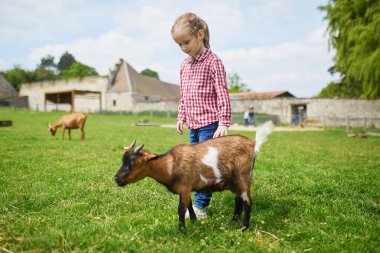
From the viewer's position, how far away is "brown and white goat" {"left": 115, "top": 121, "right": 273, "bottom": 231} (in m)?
3.46

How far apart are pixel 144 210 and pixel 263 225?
1623 millimetres

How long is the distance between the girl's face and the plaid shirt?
0.14 m

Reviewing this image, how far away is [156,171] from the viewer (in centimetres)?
357

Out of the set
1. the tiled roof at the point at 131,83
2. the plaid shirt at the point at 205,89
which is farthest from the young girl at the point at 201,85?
the tiled roof at the point at 131,83

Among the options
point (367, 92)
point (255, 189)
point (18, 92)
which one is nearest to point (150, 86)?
point (18, 92)

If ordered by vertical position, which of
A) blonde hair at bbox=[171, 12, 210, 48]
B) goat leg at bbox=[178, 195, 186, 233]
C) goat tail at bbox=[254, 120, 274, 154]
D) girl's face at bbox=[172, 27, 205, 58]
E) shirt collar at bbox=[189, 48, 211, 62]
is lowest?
goat leg at bbox=[178, 195, 186, 233]

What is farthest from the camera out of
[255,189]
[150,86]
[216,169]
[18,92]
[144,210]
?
[18,92]

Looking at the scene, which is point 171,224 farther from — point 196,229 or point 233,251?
point 233,251

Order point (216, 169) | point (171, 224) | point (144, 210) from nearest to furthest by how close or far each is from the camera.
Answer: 1. point (216, 169)
2. point (171, 224)
3. point (144, 210)

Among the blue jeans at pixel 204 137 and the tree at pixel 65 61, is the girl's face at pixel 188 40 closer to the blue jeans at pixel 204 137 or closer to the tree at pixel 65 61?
the blue jeans at pixel 204 137

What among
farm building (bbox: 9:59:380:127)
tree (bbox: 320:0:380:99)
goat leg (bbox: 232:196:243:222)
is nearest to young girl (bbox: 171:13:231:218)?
goat leg (bbox: 232:196:243:222)

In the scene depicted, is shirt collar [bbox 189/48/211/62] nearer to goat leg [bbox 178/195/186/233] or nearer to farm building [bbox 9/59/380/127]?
goat leg [bbox 178/195/186/233]

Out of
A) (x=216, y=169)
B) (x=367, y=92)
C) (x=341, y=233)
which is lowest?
(x=341, y=233)

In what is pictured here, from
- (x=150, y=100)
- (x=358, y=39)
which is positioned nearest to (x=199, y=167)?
(x=358, y=39)
